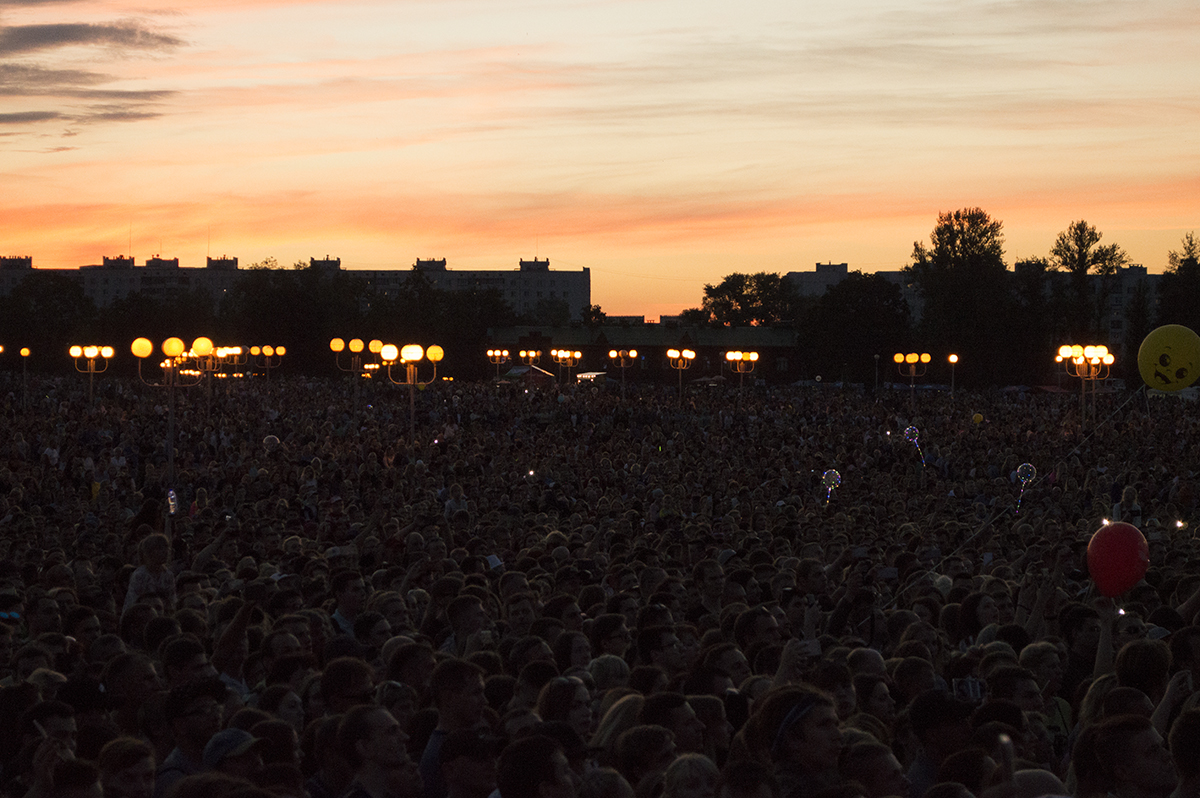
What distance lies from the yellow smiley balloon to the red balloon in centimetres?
555

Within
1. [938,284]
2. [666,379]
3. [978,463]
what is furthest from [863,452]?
[666,379]

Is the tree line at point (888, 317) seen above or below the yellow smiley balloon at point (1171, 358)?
above

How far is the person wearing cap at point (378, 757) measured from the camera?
448 cm

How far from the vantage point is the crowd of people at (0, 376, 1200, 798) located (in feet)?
14.8

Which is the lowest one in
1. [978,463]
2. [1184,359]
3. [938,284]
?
[978,463]

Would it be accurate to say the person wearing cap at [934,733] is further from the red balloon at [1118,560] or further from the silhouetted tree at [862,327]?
the silhouetted tree at [862,327]

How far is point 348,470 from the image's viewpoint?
908 inches

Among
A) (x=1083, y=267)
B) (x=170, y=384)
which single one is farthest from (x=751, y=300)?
(x=170, y=384)

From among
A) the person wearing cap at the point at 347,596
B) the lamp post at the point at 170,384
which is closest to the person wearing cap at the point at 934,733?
the person wearing cap at the point at 347,596

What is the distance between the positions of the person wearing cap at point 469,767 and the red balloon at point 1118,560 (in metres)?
4.76

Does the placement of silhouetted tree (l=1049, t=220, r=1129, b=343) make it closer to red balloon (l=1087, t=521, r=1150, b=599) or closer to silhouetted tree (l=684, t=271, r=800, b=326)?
silhouetted tree (l=684, t=271, r=800, b=326)

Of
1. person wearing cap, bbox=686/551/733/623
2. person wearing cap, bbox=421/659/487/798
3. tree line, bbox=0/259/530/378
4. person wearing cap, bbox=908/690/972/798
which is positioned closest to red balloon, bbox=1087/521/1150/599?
person wearing cap, bbox=686/551/733/623

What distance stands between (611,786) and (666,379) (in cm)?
9425

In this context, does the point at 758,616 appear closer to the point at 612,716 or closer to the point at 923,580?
the point at 612,716
